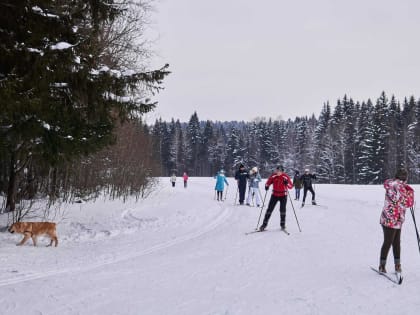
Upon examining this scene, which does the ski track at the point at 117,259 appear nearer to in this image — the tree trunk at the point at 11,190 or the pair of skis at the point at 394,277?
the tree trunk at the point at 11,190

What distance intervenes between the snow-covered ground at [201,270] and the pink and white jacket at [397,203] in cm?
97

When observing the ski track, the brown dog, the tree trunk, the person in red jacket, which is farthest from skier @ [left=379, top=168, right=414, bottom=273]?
the tree trunk

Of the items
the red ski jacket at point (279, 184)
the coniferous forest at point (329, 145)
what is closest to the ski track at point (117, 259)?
the red ski jacket at point (279, 184)

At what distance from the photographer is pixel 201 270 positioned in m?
7.54

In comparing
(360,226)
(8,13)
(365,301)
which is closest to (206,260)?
(365,301)

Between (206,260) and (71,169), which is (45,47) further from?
(71,169)

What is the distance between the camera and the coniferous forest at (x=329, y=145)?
6200 centimetres

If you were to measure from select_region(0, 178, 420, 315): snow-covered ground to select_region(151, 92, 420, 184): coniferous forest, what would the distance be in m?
29.1

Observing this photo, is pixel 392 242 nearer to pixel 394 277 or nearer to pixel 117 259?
pixel 394 277

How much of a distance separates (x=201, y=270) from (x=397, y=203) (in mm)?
3707

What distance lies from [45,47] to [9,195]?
5.99 m

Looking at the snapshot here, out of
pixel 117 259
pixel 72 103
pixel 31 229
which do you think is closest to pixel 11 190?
pixel 31 229

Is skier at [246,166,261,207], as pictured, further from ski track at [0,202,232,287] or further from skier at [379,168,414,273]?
skier at [379,168,414,273]

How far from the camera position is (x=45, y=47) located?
7598 millimetres
